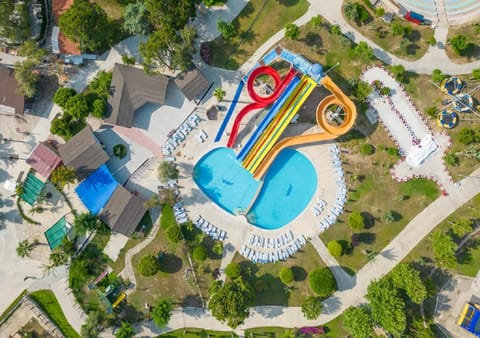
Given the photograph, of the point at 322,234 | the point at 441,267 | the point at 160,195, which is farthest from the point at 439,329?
the point at 160,195

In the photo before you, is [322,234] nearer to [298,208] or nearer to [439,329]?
[298,208]

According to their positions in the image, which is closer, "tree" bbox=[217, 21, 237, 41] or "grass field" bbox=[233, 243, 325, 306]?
"tree" bbox=[217, 21, 237, 41]

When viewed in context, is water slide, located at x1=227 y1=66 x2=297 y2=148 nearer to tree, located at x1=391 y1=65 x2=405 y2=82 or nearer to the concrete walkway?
tree, located at x1=391 y1=65 x2=405 y2=82

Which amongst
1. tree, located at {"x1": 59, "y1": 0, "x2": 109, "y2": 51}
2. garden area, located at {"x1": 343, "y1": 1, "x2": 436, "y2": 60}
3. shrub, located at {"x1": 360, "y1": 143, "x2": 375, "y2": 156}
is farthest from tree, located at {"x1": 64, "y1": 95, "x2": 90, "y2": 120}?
garden area, located at {"x1": 343, "y1": 1, "x2": 436, "y2": 60}

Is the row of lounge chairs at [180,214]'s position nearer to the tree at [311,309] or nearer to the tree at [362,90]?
the tree at [311,309]

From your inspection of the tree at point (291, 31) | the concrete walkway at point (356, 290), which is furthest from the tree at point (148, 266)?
the tree at point (291, 31)
